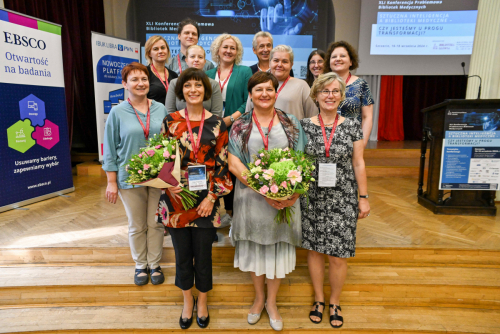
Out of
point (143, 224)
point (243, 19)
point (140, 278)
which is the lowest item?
point (140, 278)

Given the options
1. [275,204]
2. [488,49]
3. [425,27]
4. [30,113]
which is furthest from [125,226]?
[425,27]

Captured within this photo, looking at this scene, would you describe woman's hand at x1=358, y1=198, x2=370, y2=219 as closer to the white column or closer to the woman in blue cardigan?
the woman in blue cardigan

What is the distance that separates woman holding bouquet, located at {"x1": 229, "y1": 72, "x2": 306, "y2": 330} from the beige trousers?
0.70 m

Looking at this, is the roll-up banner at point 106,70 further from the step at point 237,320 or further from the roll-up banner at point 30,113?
the step at point 237,320

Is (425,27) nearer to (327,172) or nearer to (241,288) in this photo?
(327,172)

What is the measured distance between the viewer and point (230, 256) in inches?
109

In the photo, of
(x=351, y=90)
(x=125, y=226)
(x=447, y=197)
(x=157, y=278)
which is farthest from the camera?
(x=447, y=197)

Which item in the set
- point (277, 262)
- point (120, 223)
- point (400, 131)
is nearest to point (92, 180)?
point (120, 223)

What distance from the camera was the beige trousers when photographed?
226 centimetres

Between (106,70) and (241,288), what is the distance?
15.7 ft

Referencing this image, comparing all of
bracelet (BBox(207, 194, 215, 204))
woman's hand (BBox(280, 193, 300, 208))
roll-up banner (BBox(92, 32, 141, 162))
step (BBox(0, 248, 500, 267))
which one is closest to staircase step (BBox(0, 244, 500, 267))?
step (BBox(0, 248, 500, 267))

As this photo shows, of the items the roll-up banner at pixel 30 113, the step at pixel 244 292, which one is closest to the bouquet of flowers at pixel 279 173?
the step at pixel 244 292

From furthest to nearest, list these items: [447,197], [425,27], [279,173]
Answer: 1. [425,27]
2. [447,197]
3. [279,173]

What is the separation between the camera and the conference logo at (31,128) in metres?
3.89
